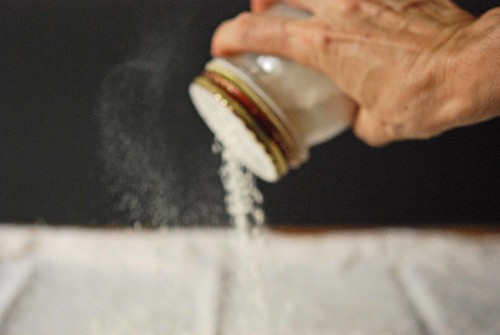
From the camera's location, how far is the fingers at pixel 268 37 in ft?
1.59

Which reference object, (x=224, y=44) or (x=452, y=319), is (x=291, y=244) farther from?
(x=224, y=44)

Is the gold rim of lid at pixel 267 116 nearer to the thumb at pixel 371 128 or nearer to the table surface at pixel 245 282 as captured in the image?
the thumb at pixel 371 128

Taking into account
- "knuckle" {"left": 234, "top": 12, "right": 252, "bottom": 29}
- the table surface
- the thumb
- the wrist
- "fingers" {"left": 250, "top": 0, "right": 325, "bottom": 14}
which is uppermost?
"fingers" {"left": 250, "top": 0, "right": 325, "bottom": 14}

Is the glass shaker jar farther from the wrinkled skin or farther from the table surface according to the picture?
the table surface

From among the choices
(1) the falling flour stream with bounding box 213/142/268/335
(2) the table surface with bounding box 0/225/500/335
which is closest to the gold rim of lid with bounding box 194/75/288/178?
(1) the falling flour stream with bounding box 213/142/268/335

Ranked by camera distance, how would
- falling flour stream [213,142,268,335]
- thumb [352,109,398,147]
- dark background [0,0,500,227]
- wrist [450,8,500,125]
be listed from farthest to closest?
dark background [0,0,500,227], falling flour stream [213,142,268,335], thumb [352,109,398,147], wrist [450,8,500,125]

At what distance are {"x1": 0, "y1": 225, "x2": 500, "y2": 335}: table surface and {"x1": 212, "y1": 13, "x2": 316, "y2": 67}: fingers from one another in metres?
0.36

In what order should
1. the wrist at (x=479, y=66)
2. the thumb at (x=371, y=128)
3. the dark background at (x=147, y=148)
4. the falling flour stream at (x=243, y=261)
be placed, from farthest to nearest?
the dark background at (x=147, y=148) < the falling flour stream at (x=243, y=261) < the thumb at (x=371, y=128) < the wrist at (x=479, y=66)

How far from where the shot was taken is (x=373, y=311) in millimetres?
765

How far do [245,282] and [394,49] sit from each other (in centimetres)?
45

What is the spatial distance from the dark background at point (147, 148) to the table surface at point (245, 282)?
80mm

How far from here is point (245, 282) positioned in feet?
2.73

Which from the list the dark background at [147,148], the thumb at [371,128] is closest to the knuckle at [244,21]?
the thumb at [371,128]

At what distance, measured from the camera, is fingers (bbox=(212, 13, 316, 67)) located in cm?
48
